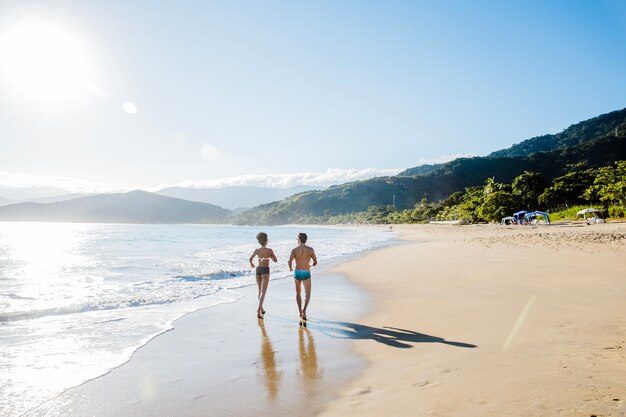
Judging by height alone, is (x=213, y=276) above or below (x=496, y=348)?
above

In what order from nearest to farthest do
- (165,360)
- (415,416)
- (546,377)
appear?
(415,416)
(546,377)
(165,360)

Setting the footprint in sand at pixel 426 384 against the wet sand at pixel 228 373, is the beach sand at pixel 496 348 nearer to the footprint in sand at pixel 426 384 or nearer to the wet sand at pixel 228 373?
the footprint in sand at pixel 426 384

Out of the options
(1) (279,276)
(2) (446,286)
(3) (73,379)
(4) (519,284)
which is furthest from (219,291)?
(4) (519,284)

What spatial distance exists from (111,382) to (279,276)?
10.3 m

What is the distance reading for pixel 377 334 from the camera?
6.50 meters

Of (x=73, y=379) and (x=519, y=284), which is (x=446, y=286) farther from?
(x=73, y=379)

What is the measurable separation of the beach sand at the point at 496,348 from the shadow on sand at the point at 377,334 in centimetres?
3

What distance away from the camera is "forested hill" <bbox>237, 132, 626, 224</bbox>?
461 ft

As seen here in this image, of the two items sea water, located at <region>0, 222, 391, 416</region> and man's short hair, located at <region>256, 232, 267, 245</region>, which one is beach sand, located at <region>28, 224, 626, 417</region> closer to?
sea water, located at <region>0, 222, 391, 416</region>

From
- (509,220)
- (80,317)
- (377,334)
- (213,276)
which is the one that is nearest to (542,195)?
(509,220)

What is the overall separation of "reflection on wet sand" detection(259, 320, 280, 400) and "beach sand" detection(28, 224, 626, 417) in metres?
0.02

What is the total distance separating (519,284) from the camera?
34.2 feet

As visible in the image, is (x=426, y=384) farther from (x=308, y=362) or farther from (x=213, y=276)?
(x=213, y=276)

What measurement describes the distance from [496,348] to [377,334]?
6.13 ft
